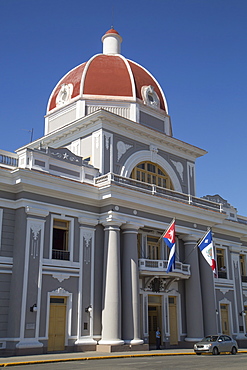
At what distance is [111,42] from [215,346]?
28.1 m

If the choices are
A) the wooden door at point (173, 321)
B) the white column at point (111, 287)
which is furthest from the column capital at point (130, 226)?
the wooden door at point (173, 321)

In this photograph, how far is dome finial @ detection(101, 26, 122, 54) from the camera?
4138cm

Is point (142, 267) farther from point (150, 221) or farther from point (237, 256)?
point (237, 256)

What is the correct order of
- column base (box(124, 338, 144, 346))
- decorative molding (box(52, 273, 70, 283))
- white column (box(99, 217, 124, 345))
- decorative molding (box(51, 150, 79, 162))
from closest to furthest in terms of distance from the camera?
decorative molding (box(52, 273, 70, 283)) < white column (box(99, 217, 124, 345)) < column base (box(124, 338, 144, 346)) < decorative molding (box(51, 150, 79, 162))

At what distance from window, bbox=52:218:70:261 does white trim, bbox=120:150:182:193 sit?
21.7 feet

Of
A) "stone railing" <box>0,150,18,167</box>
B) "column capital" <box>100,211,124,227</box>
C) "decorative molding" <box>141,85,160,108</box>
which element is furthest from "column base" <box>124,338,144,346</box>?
"decorative molding" <box>141,85,160,108</box>

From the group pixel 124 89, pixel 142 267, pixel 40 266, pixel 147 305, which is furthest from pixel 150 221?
pixel 124 89

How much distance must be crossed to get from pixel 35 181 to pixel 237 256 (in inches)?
825

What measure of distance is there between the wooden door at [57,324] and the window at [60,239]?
2.49 meters

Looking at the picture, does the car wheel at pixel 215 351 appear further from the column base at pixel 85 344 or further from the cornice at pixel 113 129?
the cornice at pixel 113 129

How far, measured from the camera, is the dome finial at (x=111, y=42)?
41.4 m

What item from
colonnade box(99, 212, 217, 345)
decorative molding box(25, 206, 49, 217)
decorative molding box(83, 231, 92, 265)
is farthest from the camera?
decorative molding box(83, 231, 92, 265)

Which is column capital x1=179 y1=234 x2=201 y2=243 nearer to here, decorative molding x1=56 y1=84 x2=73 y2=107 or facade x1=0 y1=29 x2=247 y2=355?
facade x1=0 y1=29 x2=247 y2=355

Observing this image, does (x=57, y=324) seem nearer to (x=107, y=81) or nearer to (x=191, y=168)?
(x=191, y=168)
